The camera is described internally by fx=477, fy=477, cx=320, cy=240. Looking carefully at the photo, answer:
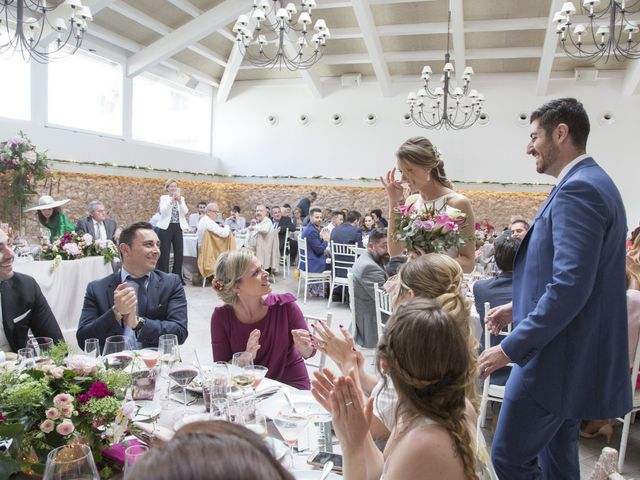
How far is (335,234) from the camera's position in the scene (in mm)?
7074

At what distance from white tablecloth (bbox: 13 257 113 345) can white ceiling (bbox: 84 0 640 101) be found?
5649 millimetres

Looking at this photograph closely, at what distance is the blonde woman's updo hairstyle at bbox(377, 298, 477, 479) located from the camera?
1142mm

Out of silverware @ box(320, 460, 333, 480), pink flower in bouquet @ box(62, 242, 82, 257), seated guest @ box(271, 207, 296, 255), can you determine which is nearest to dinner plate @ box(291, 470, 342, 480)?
silverware @ box(320, 460, 333, 480)

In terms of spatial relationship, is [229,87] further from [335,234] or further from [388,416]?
[388,416]

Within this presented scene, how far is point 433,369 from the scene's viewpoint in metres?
1.14

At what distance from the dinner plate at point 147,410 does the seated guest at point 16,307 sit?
1238 mm

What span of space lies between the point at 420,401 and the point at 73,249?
14.0 feet

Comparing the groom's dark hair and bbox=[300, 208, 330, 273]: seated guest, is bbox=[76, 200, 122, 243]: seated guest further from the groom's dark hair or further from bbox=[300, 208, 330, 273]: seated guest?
the groom's dark hair

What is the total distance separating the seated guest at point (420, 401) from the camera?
1.11 m

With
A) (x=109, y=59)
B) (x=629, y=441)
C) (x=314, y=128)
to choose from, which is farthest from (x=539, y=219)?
(x=314, y=128)

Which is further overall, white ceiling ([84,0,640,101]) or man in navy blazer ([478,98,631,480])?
white ceiling ([84,0,640,101])

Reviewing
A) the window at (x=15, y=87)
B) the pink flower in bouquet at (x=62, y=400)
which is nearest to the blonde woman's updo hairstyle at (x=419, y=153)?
the pink flower in bouquet at (x=62, y=400)

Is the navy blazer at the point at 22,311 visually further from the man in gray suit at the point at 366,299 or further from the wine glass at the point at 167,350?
the man in gray suit at the point at 366,299

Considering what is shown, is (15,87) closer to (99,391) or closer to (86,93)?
(86,93)
